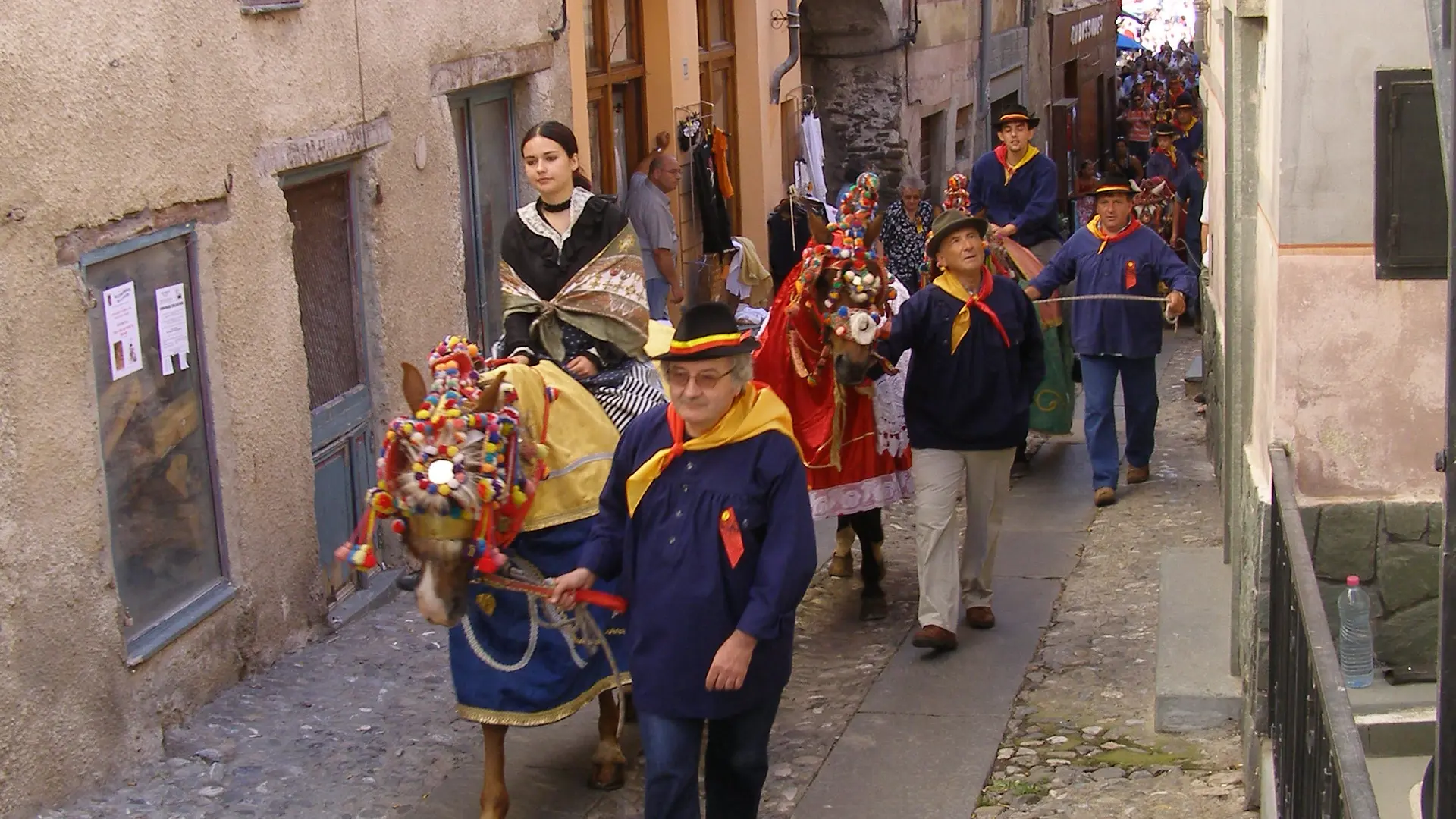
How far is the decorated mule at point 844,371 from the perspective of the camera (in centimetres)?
746

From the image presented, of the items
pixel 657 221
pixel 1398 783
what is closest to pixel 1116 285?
pixel 657 221

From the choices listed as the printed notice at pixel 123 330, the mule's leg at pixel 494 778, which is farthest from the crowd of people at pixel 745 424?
the printed notice at pixel 123 330

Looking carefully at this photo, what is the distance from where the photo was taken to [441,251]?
9.11 m

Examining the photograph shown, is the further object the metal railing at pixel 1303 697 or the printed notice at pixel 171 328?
the printed notice at pixel 171 328

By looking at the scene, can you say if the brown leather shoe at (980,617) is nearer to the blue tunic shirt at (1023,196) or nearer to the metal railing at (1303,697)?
the metal railing at (1303,697)

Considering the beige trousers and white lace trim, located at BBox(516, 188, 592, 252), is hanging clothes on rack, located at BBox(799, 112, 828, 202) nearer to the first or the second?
the beige trousers

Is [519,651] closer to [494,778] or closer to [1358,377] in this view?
[494,778]

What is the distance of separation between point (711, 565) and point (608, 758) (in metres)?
1.63

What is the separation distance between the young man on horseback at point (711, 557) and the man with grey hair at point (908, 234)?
579cm

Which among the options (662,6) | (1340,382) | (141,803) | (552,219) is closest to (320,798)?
(141,803)

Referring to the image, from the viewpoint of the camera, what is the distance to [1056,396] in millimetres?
10859

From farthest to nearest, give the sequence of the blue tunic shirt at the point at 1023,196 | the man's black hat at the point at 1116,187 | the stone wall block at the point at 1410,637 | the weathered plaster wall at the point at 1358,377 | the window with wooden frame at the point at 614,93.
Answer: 1. the window with wooden frame at the point at 614,93
2. the blue tunic shirt at the point at 1023,196
3. the man's black hat at the point at 1116,187
4. the stone wall block at the point at 1410,637
5. the weathered plaster wall at the point at 1358,377

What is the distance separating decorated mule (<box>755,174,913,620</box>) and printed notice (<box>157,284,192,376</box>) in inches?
93.8

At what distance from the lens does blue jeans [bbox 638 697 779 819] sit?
16.1 ft
